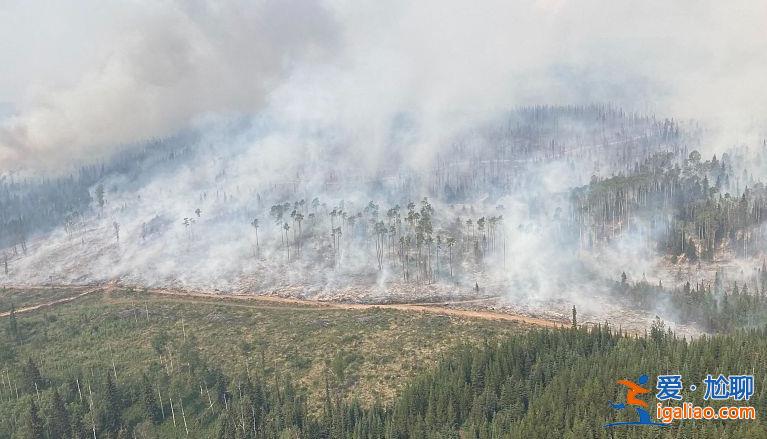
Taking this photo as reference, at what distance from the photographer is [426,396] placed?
130m

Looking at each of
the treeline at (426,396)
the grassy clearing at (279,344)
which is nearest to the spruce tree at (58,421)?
the treeline at (426,396)

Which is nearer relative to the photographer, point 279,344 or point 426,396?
point 426,396

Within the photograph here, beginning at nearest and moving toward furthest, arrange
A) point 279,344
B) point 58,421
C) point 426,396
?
point 426,396, point 58,421, point 279,344

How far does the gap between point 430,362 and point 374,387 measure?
63.4ft

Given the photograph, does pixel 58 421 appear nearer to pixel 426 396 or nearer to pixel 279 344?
pixel 279 344

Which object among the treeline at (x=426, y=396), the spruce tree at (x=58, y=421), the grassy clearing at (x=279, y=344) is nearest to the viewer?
the treeline at (x=426, y=396)

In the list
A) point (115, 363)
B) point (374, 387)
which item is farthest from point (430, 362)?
point (115, 363)

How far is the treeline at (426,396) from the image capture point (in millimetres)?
112938

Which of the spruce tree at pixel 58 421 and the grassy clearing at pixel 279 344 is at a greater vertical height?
the grassy clearing at pixel 279 344

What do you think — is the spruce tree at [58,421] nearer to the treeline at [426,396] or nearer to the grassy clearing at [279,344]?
the treeline at [426,396]

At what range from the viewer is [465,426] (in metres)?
119

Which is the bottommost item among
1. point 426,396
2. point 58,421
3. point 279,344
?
point 58,421

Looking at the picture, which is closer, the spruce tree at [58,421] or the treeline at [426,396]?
the treeline at [426,396]

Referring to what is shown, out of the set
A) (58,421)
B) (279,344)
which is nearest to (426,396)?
(279,344)
